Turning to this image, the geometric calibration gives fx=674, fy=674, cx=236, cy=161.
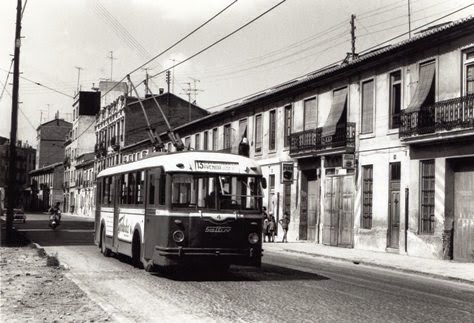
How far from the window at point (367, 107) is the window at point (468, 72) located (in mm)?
5505

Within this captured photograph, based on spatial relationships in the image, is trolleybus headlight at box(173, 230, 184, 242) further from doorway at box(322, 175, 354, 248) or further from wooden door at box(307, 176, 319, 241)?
wooden door at box(307, 176, 319, 241)

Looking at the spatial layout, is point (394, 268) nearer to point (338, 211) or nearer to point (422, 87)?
point (422, 87)

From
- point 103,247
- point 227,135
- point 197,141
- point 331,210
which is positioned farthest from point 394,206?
point 197,141

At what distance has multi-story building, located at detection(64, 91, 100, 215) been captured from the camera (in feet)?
312

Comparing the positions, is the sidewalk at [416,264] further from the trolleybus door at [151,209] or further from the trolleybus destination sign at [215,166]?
the trolleybus door at [151,209]

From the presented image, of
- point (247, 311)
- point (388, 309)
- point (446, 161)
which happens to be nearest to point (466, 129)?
point (446, 161)

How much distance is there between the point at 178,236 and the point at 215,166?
164 centimetres

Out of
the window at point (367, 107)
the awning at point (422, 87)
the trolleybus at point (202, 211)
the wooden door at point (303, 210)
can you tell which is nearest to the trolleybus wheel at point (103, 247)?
the trolleybus at point (202, 211)

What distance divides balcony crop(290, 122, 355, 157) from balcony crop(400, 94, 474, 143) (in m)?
4.03

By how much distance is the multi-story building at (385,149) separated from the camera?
22.4 m

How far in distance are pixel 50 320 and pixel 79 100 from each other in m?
89.1

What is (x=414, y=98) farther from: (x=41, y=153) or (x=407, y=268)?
(x=41, y=153)

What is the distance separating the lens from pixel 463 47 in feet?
73.7

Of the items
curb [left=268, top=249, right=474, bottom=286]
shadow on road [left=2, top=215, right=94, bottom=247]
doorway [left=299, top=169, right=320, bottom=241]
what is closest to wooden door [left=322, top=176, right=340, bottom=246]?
doorway [left=299, top=169, right=320, bottom=241]
